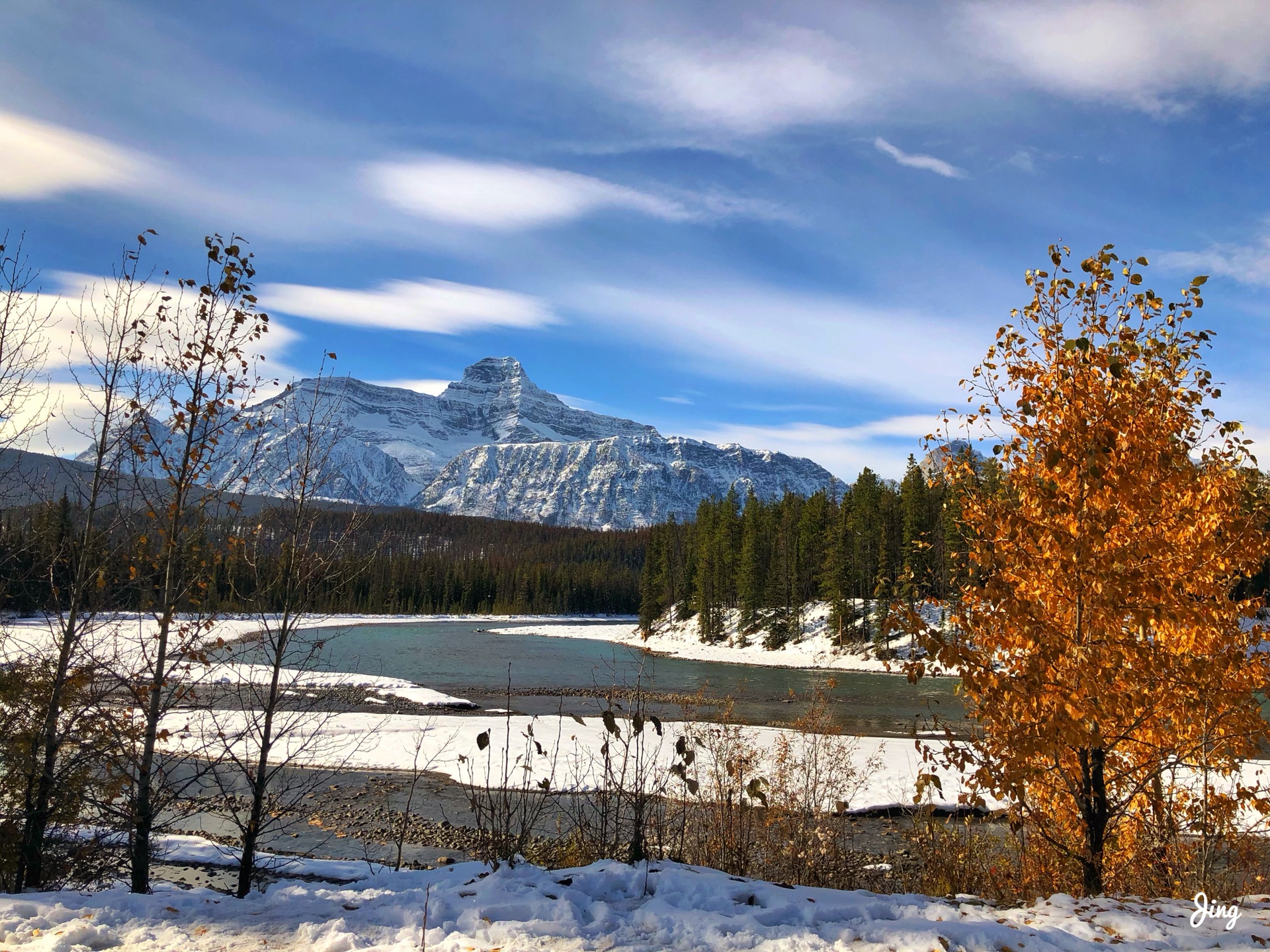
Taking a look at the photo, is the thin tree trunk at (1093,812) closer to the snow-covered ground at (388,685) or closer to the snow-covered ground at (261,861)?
the snow-covered ground at (261,861)

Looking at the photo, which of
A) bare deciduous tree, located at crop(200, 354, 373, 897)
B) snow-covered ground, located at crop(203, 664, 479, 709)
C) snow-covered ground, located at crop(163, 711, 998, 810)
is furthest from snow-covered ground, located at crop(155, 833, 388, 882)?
snow-covered ground, located at crop(203, 664, 479, 709)

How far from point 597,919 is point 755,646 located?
52645 mm

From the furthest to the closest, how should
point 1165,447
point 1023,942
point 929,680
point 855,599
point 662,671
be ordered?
1. point 855,599
2. point 662,671
3. point 929,680
4. point 1165,447
5. point 1023,942

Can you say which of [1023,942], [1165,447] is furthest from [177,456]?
[1165,447]

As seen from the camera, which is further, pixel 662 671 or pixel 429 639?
pixel 429 639

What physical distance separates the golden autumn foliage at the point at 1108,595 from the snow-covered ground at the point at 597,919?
1.02m

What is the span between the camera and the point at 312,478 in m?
7.45

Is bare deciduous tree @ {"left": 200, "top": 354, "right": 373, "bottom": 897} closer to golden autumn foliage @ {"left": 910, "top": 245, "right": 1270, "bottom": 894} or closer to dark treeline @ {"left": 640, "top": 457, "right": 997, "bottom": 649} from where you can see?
golden autumn foliage @ {"left": 910, "top": 245, "right": 1270, "bottom": 894}

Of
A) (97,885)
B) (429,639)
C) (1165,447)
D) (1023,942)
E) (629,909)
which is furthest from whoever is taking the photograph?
(429,639)

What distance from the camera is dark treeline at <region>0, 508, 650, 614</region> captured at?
22.9ft

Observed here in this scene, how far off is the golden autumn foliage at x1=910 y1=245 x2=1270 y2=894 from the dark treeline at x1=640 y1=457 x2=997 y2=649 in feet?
138

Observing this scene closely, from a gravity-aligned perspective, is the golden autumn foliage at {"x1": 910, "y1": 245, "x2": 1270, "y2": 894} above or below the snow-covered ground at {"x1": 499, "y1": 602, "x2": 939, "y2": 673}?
above

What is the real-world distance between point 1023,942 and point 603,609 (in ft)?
360

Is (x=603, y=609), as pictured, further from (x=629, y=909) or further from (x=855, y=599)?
(x=629, y=909)
